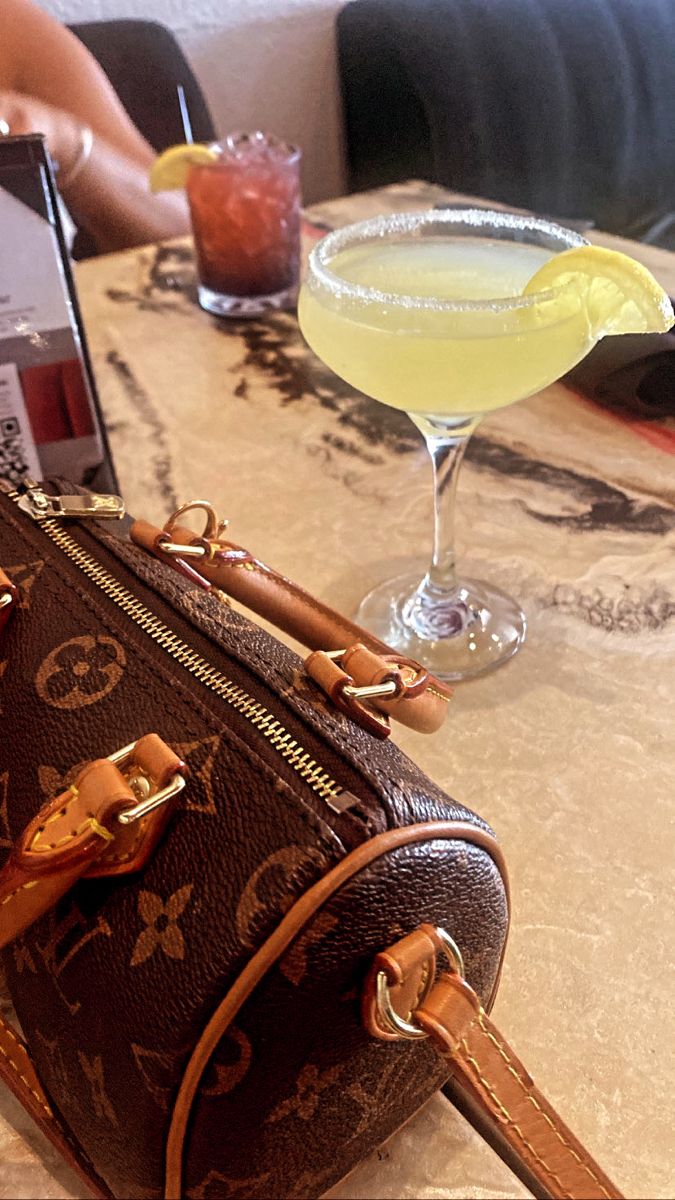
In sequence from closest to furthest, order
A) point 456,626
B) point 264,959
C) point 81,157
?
1. point 264,959
2. point 456,626
3. point 81,157

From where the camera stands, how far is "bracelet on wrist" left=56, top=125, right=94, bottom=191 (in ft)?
4.35

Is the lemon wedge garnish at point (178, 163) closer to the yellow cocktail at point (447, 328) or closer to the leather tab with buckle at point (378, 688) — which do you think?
the yellow cocktail at point (447, 328)

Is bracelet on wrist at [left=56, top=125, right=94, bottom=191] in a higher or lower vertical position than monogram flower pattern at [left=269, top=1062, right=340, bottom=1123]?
higher

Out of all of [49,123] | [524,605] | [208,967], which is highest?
[49,123]

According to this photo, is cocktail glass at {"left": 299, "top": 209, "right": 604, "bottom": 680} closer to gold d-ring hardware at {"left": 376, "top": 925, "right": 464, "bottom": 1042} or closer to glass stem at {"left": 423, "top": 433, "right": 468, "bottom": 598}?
glass stem at {"left": 423, "top": 433, "right": 468, "bottom": 598}

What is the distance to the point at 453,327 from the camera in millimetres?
571

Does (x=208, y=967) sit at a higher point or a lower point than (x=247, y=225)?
lower

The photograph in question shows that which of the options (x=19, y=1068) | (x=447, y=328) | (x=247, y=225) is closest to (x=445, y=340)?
(x=447, y=328)

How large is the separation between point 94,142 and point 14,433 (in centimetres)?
81

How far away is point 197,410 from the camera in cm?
101

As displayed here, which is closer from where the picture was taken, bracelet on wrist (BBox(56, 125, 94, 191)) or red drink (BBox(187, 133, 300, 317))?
red drink (BBox(187, 133, 300, 317))

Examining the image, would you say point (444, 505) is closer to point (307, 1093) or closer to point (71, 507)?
point (71, 507)

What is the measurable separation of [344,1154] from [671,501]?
623mm

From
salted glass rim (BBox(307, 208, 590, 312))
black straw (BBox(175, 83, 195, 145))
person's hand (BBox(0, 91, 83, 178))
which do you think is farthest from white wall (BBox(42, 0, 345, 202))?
salted glass rim (BBox(307, 208, 590, 312))
